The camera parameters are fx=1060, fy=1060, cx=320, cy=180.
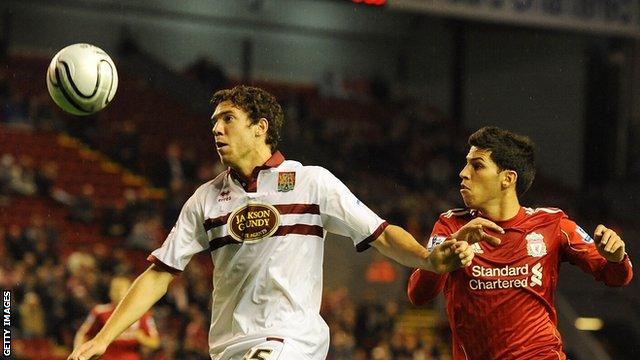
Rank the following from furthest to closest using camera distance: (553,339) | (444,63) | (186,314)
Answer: (444,63)
(186,314)
(553,339)

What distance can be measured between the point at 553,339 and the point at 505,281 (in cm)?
38

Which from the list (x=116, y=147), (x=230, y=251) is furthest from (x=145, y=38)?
(x=230, y=251)

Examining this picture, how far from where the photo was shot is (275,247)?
515 cm

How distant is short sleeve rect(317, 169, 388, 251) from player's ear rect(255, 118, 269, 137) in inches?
16.2

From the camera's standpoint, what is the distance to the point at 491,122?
29156 millimetres

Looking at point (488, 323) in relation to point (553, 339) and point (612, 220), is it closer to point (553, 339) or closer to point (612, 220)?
point (553, 339)

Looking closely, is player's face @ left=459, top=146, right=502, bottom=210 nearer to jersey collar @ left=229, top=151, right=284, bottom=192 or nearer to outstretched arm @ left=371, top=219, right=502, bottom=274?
outstretched arm @ left=371, top=219, right=502, bottom=274

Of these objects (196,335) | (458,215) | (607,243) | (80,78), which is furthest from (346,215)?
(196,335)

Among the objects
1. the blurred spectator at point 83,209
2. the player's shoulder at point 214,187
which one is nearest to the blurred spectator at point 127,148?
the blurred spectator at point 83,209

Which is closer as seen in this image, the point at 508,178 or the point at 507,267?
the point at 507,267

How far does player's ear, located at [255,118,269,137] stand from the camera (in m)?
5.41

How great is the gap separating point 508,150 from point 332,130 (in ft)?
64.6

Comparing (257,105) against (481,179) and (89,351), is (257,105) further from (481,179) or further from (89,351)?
(89,351)

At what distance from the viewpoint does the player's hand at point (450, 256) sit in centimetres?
468
